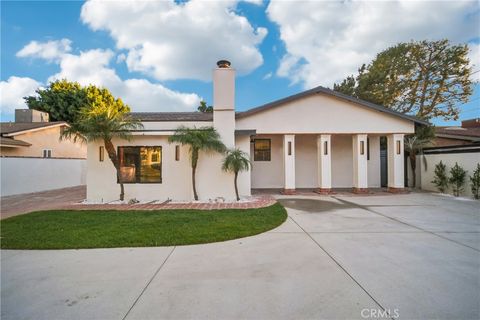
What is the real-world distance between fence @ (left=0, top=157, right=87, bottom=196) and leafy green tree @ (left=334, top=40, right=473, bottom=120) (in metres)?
26.6

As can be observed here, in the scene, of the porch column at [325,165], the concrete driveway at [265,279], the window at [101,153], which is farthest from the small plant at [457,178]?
the window at [101,153]

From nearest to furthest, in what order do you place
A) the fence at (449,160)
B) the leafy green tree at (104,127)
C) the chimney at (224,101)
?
the leafy green tree at (104,127) → the chimney at (224,101) → the fence at (449,160)

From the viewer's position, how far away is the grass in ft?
15.3

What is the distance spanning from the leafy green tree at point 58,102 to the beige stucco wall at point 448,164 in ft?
98.8

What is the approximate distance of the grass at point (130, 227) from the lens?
465 cm

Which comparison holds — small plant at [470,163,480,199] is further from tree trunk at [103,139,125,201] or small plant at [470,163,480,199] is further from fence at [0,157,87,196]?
fence at [0,157,87,196]

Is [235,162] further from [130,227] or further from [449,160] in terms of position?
[449,160]

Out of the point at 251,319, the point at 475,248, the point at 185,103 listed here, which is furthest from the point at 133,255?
the point at 185,103

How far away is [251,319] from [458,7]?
17535 mm

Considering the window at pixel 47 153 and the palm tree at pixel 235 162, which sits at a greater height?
the window at pixel 47 153

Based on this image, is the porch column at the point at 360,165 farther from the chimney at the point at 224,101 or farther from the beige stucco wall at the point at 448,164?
the chimney at the point at 224,101

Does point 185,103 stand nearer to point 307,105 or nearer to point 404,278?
point 307,105

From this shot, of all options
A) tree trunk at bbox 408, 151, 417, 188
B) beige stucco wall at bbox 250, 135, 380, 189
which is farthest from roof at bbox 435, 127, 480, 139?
beige stucco wall at bbox 250, 135, 380, 189

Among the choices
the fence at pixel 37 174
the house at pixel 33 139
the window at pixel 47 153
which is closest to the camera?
the fence at pixel 37 174
